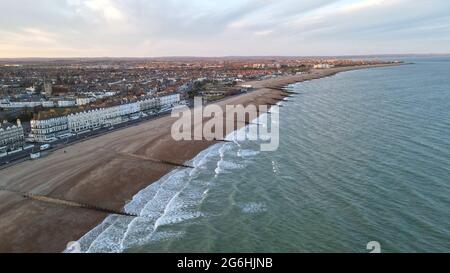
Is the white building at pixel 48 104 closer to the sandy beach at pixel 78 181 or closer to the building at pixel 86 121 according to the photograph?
the building at pixel 86 121

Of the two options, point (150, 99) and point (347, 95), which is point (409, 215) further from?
point (347, 95)

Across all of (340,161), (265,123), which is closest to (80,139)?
(265,123)

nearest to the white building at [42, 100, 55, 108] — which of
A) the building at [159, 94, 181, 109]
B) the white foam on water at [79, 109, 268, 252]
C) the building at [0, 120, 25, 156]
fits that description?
the building at [159, 94, 181, 109]

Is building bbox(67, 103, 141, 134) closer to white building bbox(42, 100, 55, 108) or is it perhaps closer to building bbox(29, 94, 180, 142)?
building bbox(29, 94, 180, 142)

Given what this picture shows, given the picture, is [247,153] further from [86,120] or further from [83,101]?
[83,101]

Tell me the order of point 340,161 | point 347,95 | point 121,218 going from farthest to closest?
1. point 347,95
2. point 340,161
3. point 121,218

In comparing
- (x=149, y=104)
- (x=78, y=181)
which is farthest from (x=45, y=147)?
(x=149, y=104)
